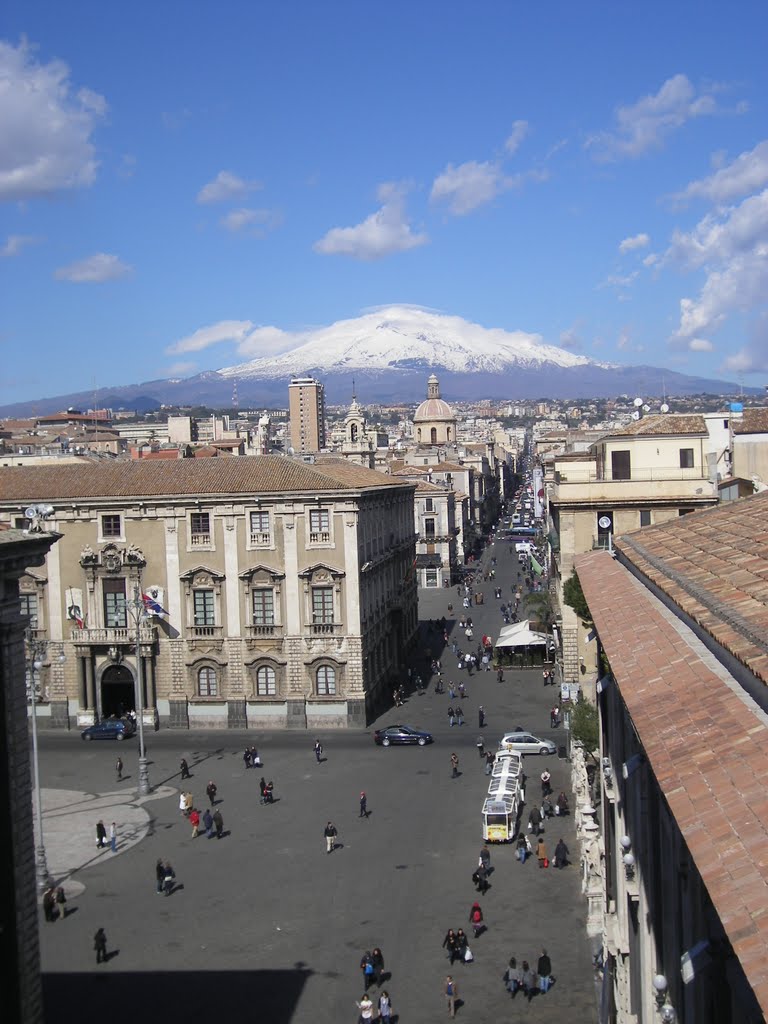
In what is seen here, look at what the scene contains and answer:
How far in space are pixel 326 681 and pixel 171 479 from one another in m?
11.1

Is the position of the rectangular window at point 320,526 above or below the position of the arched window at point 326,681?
above

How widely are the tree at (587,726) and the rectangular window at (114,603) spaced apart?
22.4m

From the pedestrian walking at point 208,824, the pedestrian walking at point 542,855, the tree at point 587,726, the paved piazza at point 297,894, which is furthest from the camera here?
the pedestrian walking at point 208,824

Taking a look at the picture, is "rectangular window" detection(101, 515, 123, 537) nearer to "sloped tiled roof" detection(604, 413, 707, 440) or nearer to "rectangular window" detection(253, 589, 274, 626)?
"rectangular window" detection(253, 589, 274, 626)

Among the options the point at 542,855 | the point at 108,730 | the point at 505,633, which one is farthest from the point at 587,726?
the point at 505,633

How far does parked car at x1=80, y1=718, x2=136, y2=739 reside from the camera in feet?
150

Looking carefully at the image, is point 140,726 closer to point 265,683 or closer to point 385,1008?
point 265,683

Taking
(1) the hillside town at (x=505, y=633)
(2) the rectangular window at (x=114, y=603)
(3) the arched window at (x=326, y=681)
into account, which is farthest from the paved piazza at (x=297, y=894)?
(2) the rectangular window at (x=114, y=603)

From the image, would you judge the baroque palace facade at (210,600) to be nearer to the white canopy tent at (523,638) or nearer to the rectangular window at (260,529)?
the rectangular window at (260,529)

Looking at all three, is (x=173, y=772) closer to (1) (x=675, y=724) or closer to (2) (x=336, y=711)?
(2) (x=336, y=711)

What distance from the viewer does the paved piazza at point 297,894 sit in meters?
22.3

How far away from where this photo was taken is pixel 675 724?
8805 millimetres

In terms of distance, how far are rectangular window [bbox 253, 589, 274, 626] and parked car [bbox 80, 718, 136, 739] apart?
681cm

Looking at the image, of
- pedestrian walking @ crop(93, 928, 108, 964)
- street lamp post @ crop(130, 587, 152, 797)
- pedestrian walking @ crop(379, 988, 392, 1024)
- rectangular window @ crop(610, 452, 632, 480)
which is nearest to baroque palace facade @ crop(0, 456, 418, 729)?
street lamp post @ crop(130, 587, 152, 797)
